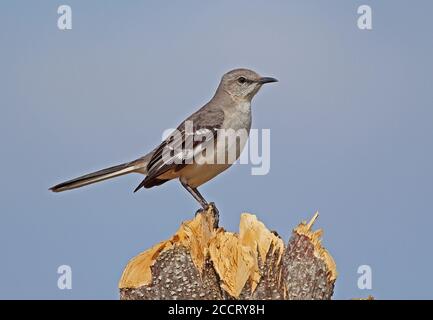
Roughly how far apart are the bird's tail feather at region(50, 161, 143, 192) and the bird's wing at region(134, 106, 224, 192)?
0.45m

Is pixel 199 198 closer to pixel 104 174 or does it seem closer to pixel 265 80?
pixel 104 174

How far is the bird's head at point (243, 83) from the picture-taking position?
36.3 feet

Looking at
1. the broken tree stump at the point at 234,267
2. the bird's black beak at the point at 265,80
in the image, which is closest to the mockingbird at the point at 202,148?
the bird's black beak at the point at 265,80

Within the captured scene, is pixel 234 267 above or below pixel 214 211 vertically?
below

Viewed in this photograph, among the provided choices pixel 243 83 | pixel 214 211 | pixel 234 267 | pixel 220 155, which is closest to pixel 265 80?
pixel 243 83

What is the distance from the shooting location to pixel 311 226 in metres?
8.06

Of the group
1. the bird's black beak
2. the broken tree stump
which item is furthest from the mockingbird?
the broken tree stump

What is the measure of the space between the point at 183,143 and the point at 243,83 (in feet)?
4.25

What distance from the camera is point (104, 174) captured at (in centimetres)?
1095

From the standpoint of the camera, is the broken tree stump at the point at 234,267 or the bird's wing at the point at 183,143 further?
the bird's wing at the point at 183,143

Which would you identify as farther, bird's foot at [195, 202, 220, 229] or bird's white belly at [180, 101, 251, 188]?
bird's white belly at [180, 101, 251, 188]

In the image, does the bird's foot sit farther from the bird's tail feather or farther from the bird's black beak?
the bird's black beak

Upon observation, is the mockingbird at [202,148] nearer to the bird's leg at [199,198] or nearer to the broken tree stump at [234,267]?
the bird's leg at [199,198]

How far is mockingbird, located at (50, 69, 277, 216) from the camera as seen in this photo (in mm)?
10250
